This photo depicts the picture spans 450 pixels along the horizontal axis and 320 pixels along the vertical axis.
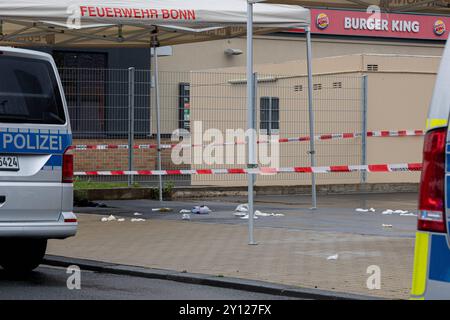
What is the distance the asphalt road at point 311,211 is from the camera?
47.4 feet

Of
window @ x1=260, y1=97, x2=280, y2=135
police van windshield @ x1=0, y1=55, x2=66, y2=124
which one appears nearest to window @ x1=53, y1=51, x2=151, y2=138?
window @ x1=260, y1=97, x2=280, y2=135

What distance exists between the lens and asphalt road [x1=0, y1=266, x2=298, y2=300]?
27.8ft

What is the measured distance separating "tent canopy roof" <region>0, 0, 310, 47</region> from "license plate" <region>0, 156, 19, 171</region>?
5.75m

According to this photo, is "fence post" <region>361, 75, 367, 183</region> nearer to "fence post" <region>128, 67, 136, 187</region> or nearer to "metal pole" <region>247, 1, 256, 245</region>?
Answer: "fence post" <region>128, 67, 136, 187</region>

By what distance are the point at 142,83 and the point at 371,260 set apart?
9.92m

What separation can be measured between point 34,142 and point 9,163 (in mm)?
345

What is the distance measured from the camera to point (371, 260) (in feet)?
34.4

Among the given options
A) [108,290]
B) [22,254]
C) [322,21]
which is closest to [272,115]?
[22,254]

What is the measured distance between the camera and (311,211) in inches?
682

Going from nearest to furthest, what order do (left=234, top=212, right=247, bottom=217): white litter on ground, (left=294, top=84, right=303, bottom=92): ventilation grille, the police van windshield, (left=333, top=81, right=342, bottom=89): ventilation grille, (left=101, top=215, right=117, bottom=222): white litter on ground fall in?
the police van windshield → (left=101, top=215, right=117, bottom=222): white litter on ground → (left=234, top=212, right=247, bottom=217): white litter on ground → (left=333, top=81, right=342, bottom=89): ventilation grille → (left=294, top=84, right=303, bottom=92): ventilation grille

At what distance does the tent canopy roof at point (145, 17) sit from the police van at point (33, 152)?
17.0ft

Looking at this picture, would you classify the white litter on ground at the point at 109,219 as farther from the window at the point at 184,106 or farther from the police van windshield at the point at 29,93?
the police van windshield at the point at 29,93
